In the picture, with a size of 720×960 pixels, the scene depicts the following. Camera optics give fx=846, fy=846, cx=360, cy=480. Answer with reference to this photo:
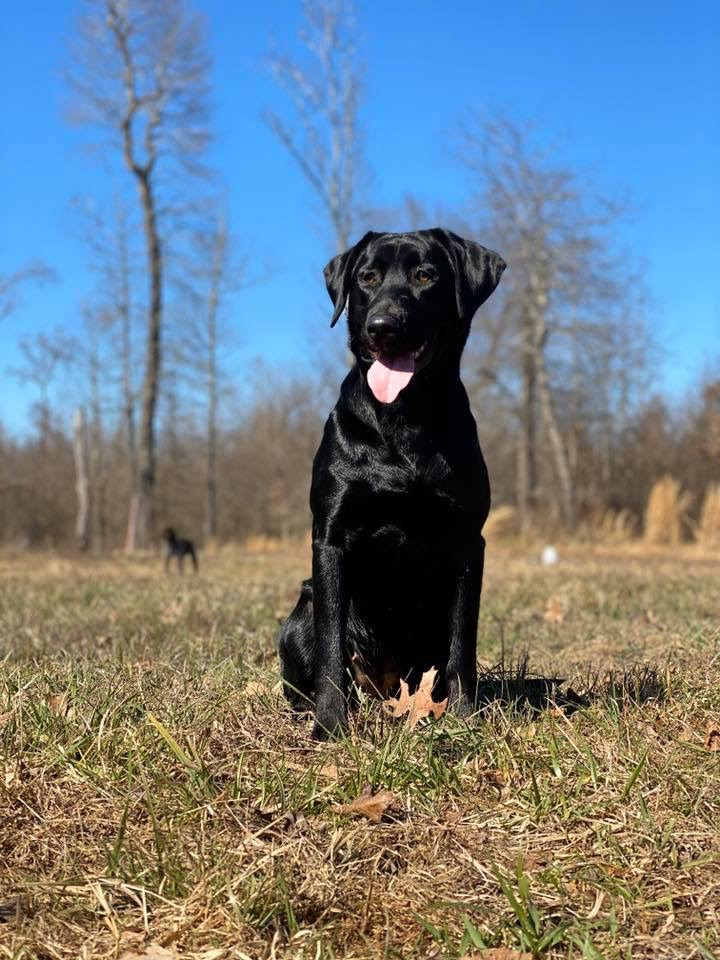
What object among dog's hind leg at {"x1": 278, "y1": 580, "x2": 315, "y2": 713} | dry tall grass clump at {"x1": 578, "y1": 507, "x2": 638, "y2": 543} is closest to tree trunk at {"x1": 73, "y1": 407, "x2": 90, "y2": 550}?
dry tall grass clump at {"x1": 578, "y1": 507, "x2": 638, "y2": 543}

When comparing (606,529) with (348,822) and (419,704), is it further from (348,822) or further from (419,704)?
(348,822)

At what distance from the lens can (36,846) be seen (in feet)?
6.58

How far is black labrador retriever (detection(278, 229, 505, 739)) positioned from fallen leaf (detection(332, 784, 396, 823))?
1.30 ft

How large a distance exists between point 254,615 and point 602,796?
3639 mm

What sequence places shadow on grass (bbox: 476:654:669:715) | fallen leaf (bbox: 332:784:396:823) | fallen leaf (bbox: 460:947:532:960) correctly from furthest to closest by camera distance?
shadow on grass (bbox: 476:654:669:715)
fallen leaf (bbox: 332:784:396:823)
fallen leaf (bbox: 460:947:532:960)

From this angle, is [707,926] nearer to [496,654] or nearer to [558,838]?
[558,838]

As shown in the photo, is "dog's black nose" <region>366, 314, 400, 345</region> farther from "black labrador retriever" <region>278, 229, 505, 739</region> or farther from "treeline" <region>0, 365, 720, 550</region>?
"treeline" <region>0, 365, 720, 550</region>

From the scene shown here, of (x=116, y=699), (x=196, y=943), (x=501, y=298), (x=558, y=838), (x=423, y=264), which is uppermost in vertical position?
(x=501, y=298)

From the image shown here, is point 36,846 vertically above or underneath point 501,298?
underneath

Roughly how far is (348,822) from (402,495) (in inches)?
39.3

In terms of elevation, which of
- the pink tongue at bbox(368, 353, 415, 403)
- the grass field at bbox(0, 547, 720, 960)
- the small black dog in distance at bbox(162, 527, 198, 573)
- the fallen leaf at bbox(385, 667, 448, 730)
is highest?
the pink tongue at bbox(368, 353, 415, 403)

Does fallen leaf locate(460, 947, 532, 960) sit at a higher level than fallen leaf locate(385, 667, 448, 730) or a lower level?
lower

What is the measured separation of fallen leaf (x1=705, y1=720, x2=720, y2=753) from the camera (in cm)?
234

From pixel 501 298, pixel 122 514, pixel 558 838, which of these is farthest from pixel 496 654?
pixel 122 514
